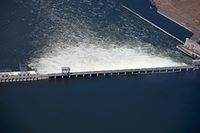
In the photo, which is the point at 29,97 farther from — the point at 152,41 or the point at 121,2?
the point at 121,2

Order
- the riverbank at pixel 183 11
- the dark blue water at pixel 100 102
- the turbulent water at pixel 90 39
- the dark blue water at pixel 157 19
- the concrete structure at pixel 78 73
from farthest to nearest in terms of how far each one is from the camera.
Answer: the riverbank at pixel 183 11
the dark blue water at pixel 157 19
the turbulent water at pixel 90 39
the concrete structure at pixel 78 73
the dark blue water at pixel 100 102

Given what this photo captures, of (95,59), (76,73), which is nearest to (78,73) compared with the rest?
(76,73)

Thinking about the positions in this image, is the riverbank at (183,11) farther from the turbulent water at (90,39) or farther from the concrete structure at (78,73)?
the concrete structure at (78,73)

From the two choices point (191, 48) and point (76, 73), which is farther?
point (191, 48)

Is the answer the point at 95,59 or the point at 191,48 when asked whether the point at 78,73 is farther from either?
the point at 191,48

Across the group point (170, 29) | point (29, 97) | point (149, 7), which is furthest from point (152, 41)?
point (29, 97)

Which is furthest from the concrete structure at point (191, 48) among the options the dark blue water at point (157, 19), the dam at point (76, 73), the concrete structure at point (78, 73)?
the concrete structure at point (78, 73)
